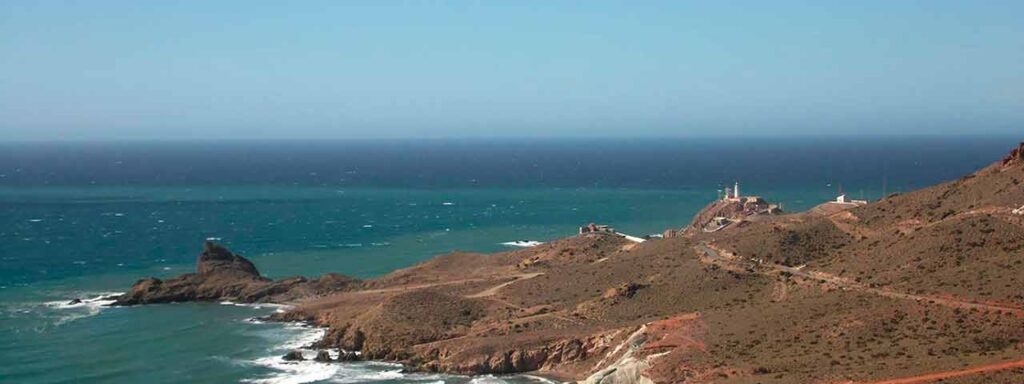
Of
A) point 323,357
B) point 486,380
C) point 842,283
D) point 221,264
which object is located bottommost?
point 486,380

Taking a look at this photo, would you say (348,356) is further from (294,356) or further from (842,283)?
(842,283)

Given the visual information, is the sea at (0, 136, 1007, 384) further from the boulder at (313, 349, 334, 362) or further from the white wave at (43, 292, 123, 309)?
the boulder at (313, 349, 334, 362)

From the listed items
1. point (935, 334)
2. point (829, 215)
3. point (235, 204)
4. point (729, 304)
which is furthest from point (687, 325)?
point (235, 204)

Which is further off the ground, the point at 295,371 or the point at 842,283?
the point at 842,283

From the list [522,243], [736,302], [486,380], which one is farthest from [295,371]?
[522,243]

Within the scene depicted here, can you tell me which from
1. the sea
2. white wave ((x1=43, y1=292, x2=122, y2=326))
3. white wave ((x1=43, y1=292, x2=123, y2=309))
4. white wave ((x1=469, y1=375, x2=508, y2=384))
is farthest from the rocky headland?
the sea

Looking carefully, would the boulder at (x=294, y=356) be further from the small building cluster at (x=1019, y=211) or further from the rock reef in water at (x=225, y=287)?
the small building cluster at (x=1019, y=211)

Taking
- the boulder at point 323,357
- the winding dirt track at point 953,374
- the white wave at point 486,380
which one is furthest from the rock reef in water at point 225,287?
the winding dirt track at point 953,374
